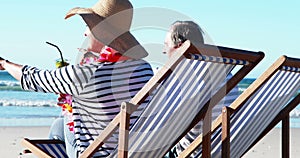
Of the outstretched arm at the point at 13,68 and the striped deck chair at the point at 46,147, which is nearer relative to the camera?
the outstretched arm at the point at 13,68

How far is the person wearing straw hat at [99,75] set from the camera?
384 centimetres

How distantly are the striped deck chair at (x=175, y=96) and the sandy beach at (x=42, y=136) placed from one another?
4.03 meters

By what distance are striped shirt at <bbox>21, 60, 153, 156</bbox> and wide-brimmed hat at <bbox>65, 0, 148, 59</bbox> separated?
4.0 inches

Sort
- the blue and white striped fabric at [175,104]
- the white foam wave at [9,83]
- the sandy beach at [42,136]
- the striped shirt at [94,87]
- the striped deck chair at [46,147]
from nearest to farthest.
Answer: the blue and white striped fabric at [175,104], the striped shirt at [94,87], the striped deck chair at [46,147], the sandy beach at [42,136], the white foam wave at [9,83]

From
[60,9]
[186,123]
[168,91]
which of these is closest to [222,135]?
[186,123]

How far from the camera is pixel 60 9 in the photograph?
25.8 m

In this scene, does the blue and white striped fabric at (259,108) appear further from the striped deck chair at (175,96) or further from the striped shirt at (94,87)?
the striped shirt at (94,87)

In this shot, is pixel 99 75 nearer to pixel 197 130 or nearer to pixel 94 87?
pixel 94 87

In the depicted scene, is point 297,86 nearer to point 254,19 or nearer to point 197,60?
point 197,60

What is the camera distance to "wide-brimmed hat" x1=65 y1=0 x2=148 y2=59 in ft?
13.3

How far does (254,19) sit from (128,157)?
99.0ft

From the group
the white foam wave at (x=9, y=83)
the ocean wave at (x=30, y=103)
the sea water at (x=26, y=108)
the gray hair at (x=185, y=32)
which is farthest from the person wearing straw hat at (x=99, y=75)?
the white foam wave at (x=9, y=83)

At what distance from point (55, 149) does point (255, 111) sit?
1.09 metres

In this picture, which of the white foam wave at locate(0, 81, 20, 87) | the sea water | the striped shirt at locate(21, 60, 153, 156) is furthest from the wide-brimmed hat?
the white foam wave at locate(0, 81, 20, 87)
